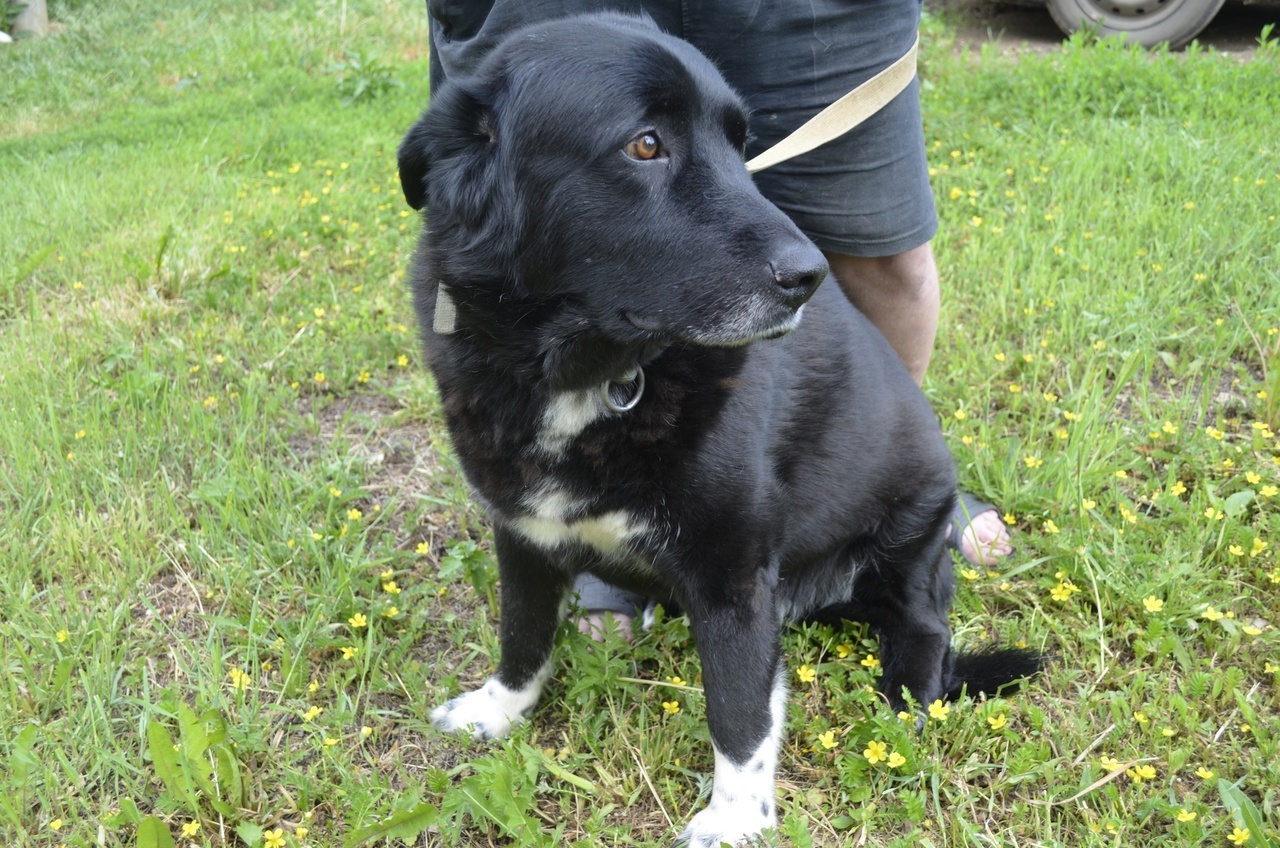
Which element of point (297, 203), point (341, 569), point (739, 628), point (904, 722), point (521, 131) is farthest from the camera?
point (297, 203)

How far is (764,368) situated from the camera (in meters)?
1.83

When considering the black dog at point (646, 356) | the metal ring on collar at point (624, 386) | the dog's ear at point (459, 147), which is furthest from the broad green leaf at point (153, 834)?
the dog's ear at point (459, 147)

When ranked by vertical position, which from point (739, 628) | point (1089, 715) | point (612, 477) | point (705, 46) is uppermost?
point (705, 46)

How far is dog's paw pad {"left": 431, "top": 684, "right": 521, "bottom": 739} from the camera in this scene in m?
2.07

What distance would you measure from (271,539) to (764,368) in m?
1.38

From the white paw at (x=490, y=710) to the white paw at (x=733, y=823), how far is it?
47 centimetres

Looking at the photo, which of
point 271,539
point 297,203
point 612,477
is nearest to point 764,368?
point 612,477

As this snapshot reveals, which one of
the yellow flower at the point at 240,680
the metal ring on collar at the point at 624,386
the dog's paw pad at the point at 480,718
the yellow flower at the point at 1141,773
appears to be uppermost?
the metal ring on collar at the point at 624,386

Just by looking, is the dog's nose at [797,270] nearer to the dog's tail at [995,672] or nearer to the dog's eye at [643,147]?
the dog's eye at [643,147]

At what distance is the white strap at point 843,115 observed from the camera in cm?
201

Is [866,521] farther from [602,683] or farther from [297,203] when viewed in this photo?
[297,203]

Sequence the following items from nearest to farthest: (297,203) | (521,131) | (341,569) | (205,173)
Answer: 1. (521,131)
2. (341,569)
3. (297,203)
4. (205,173)

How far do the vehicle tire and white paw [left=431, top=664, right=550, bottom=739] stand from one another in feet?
17.1

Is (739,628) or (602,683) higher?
(739,628)
